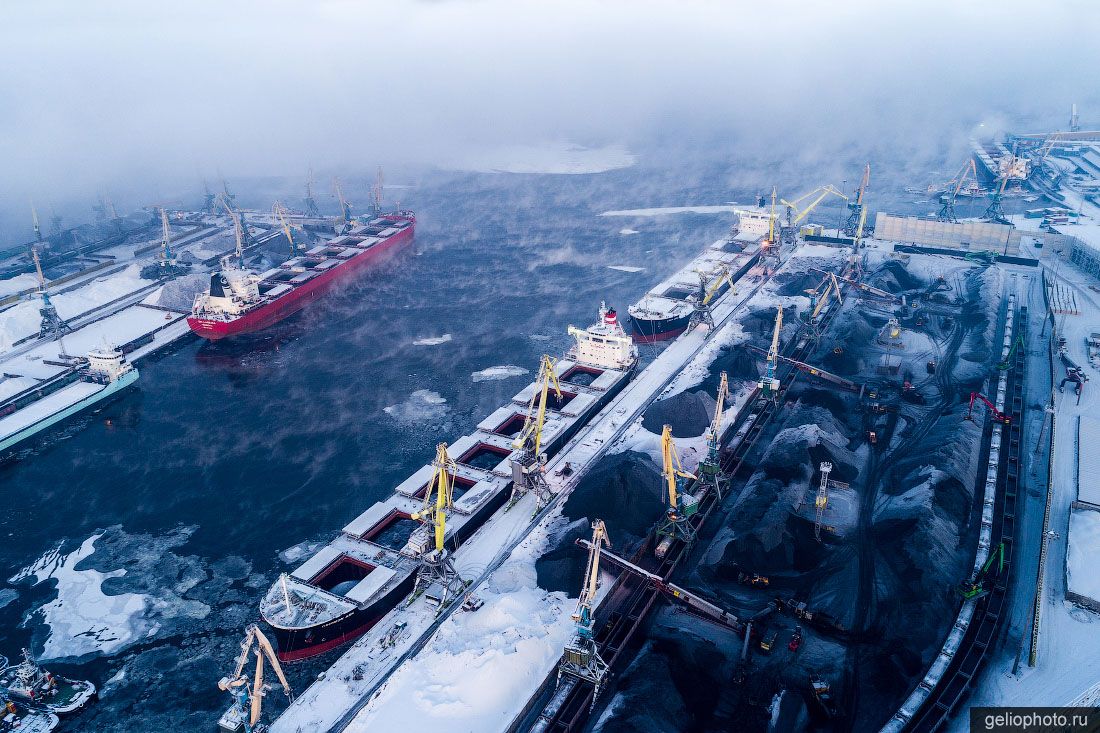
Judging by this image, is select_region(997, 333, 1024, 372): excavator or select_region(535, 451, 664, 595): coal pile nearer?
select_region(535, 451, 664, 595): coal pile

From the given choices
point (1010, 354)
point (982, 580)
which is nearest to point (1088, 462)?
point (982, 580)

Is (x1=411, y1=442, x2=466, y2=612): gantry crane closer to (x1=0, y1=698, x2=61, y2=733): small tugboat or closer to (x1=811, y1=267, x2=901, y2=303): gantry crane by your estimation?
(x1=0, y1=698, x2=61, y2=733): small tugboat

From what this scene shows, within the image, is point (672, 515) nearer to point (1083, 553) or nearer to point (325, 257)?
point (1083, 553)

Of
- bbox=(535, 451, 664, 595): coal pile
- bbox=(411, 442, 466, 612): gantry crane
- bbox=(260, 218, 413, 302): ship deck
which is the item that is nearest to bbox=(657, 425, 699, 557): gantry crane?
bbox=(535, 451, 664, 595): coal pile

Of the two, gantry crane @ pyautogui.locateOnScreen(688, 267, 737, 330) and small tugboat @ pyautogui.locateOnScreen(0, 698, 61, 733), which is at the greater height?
gantry crane @ pyautogui.locateOnScreen(688, 267, 737, 330)

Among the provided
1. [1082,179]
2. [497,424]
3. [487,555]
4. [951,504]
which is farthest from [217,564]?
[1082,179]

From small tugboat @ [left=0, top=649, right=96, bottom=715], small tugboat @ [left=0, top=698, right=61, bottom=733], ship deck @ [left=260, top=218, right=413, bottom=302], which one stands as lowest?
small tugboat @ [left=0, top=698, right=61, bottom=733]

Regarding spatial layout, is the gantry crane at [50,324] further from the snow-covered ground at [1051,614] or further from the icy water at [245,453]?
the snow-covered ground at [1051,614]
